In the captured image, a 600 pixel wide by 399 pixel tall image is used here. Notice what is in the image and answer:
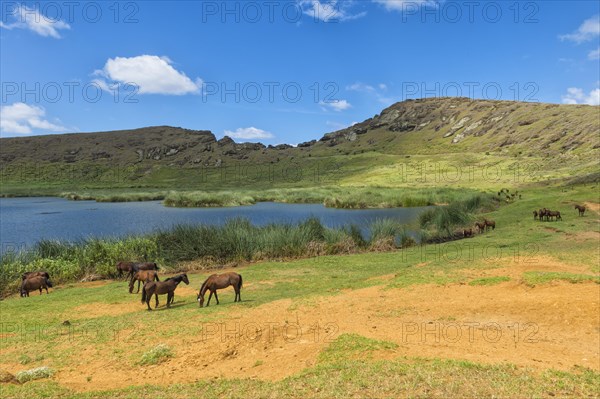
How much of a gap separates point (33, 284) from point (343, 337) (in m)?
15.4

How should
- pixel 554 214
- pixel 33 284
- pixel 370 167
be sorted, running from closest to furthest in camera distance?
pixel 33 284, pixel 554 214, pixel 370 167

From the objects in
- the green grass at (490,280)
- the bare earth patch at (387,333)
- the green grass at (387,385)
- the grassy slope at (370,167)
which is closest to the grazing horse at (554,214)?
the green grass at (490,280)

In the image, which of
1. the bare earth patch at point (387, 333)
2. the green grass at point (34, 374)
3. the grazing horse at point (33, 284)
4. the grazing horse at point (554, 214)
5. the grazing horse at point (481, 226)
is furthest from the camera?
the grazing horse at point (481, 226)

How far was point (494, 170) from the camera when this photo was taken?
91.4 m

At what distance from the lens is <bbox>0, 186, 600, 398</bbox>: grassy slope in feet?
21.9

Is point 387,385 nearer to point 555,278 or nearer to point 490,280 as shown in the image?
point 490,280

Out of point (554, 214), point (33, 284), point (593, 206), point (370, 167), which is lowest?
point (33, 284)

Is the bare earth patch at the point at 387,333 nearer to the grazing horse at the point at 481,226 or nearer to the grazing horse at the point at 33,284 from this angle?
the grazing horse at the point at 33,284

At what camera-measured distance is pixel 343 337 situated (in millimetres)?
9211

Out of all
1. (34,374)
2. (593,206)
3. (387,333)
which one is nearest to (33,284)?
(34,374)

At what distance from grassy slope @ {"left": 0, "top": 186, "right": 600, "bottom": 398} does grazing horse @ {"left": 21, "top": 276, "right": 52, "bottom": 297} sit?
65cm

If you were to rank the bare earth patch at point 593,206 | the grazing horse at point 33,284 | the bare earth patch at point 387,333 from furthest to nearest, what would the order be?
the bare earth patch at point 593,206 < the grazing horse at point 33,284 < the bare earth patch at point 387,333

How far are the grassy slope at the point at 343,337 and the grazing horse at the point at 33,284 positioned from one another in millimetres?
649

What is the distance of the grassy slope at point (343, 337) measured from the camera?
6680 millimetres
